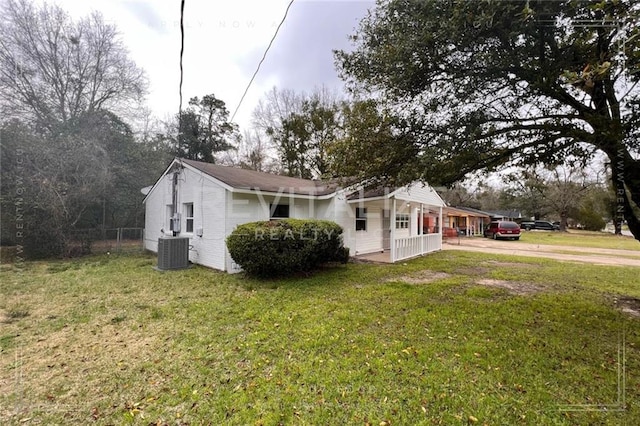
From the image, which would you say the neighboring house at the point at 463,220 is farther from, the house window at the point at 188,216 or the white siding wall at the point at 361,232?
the house window at the point at 188,216

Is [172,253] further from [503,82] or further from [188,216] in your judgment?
[503,82]

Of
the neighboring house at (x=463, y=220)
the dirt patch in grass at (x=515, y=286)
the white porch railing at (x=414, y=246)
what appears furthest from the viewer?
the neighboring house at (x=463, y=220)

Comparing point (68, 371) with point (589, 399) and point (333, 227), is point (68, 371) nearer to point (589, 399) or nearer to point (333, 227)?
point (589, 399)

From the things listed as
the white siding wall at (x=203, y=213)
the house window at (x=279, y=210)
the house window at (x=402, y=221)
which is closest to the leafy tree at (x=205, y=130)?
the white siding wall at (x=203, y=213)

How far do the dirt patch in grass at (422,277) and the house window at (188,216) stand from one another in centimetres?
760

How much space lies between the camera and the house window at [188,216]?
10.4 meters

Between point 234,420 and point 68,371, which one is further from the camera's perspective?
point 68,371

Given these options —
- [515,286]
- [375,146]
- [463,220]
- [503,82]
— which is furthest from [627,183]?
[463,220]

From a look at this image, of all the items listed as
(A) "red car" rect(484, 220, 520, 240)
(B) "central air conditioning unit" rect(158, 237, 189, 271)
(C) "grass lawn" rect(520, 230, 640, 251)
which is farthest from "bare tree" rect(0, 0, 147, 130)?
(C) "grass lawn" rect(520, 230, 640, 251)

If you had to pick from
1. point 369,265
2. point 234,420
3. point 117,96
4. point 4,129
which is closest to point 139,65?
point 117,96

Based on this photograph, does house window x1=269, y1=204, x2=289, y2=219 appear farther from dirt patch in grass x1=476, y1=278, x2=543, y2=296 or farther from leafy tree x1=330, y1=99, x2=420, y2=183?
dirt patch in grass x1=476, y1=278, x2=543, y2=296

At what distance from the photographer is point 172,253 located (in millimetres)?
8969

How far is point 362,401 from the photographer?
8.99 ft

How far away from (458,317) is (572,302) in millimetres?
3207
